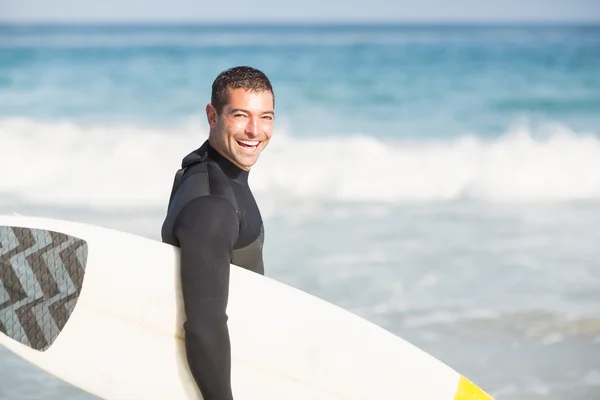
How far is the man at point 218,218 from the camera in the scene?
170 cm

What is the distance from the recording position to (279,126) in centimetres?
1087

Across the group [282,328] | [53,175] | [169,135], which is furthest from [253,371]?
[169,135]

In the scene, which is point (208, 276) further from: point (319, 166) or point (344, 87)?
point (344, 87)

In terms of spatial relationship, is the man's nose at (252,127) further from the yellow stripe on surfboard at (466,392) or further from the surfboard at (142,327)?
the yellow stripe on surfboard at (466,392)

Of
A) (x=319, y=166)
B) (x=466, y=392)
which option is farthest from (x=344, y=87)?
(x=466, y=392)

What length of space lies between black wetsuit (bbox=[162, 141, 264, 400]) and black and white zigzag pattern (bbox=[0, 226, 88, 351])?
1.40 feet

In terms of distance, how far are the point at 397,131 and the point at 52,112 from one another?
16.9 feet

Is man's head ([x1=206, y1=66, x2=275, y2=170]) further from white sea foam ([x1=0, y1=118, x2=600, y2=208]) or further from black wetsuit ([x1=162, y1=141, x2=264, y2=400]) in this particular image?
white sea foam ([x1=0, y1=118, x2=600, y2=208])

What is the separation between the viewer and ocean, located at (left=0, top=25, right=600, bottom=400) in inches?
164

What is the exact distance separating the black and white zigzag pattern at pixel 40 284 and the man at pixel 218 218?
0.36 metres

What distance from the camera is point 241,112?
1.91 m

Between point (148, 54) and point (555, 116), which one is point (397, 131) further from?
point (148, 54)

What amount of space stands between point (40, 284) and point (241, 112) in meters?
0.72

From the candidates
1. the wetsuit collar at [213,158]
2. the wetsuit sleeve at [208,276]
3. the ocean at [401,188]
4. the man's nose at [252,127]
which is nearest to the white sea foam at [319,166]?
the ocean at [401,188]
